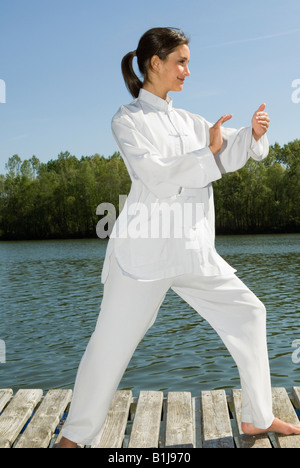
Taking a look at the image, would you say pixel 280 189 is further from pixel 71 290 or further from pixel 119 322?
pixel 119 322

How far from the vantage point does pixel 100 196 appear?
2982 inches

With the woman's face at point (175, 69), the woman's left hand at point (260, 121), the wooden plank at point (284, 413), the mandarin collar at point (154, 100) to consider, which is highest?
the woman's face at point (175, 69)

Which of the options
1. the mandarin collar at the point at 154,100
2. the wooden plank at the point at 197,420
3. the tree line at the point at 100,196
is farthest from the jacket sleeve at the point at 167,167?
the tree line at the point at 100,196

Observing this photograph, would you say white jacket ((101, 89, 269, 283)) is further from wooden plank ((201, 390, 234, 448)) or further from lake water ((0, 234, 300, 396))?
lake water ((0, 234, 300, 396))

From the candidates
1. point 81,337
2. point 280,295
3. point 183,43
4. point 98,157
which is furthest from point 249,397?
point 98,157

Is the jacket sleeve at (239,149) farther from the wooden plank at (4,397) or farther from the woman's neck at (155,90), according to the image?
the wooden plank at (4,397)

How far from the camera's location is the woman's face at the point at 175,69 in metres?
3.04

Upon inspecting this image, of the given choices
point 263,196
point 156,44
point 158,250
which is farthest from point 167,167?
point 263,196

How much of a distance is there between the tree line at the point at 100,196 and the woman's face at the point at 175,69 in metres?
66.9

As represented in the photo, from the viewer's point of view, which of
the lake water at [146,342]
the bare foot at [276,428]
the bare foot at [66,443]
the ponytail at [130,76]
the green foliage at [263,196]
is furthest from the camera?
the green foliage at [263,196]

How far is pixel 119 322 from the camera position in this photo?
118 inches

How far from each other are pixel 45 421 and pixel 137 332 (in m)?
1.15

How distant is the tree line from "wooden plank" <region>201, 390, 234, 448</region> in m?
66.1

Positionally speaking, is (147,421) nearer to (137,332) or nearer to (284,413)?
(284,413)
